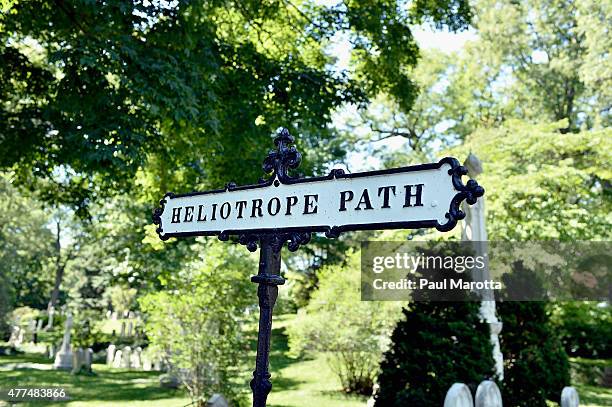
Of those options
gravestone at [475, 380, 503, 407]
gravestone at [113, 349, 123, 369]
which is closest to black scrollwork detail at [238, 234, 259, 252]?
gravestone at [475, 380, 503, 407]

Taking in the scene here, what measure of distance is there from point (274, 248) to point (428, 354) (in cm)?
499

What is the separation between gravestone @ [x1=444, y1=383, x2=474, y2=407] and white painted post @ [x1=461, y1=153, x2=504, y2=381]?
2.03 metres

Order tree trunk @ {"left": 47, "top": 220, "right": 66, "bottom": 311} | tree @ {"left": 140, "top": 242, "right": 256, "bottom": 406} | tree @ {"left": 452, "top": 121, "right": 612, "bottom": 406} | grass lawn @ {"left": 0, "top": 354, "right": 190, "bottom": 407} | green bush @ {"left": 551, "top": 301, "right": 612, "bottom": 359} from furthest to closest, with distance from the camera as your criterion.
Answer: tree trunk @ {"left": 47, "top": 220, "right": 66, "bottom": 311} < green bush @ {"left": 551, "top": 301, "right": 612, "bottom": 359} < grass lawn @ {"left": 0, "top": 354, "right": 190, "bottom": 407} < tree @ {"left": 140, "top": 242, "right": 256, "bottom": 406} < tree @ {"left": 452, "top": 121, "right": 612, "bottom": 406}

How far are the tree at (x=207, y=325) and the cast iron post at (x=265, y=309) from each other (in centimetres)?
705

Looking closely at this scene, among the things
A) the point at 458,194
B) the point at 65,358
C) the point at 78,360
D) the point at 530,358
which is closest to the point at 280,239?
the point at 458,194

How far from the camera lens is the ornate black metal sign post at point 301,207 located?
195 cm

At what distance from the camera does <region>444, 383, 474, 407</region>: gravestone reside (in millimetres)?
5355

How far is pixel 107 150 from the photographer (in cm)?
667

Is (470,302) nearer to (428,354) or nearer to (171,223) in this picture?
(428,354)

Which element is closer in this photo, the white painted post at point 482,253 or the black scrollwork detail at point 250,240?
the black scrollwork detail at point 250,240

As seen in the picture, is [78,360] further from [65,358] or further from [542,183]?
[542,183]

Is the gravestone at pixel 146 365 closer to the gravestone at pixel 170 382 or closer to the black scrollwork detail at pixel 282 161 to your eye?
the gravestone at pixel 170 382

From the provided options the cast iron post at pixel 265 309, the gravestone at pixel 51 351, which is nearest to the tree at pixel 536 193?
the cast iron post at pixel 265 309

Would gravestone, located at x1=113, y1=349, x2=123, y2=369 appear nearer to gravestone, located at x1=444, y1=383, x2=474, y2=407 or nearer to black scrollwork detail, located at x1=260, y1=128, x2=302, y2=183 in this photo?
gravestone, located at x1=444, y1=383, x2=474, y2=407
